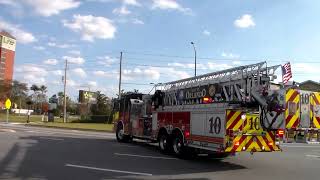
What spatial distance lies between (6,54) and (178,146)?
425 feet

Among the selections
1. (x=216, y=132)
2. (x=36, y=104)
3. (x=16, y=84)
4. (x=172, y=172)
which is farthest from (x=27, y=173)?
(x=36, y=104)

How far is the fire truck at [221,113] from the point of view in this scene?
13836mm

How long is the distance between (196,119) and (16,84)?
12930 cm

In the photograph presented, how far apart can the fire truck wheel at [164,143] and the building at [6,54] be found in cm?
11835

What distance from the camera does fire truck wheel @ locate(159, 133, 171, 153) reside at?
18.0 metres

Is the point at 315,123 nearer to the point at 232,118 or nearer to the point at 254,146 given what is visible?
the point at 254,146

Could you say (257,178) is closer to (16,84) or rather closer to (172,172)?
(172,172)

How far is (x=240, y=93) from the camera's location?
14.4 meters

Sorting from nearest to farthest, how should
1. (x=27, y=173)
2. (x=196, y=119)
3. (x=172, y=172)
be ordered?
(x=27, y=173) < (x=172, y=172) < (x=196, y=119)

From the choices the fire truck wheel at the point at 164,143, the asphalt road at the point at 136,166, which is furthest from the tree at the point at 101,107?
the asphalt road at the point at 136,166

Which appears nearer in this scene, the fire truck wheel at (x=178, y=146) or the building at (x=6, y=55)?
the fire truck wheel at (x=178, y=146)

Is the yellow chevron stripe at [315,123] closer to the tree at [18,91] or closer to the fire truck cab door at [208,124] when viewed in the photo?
the fire truck cab door at [208,124]

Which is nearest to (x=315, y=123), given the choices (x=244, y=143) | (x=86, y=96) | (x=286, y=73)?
(x=286, y=73)

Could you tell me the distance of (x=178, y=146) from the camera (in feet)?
56.3
